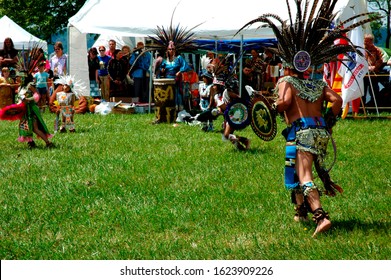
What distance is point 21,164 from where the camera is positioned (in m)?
9.39

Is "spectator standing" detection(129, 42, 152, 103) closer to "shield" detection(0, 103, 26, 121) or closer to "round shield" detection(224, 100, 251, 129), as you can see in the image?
"shield" detection(0, 103, 26, 121)

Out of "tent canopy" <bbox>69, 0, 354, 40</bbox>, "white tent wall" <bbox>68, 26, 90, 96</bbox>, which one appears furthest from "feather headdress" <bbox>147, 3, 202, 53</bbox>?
"white tent wall" <bbox>68, 26, 90, 96</bbox>

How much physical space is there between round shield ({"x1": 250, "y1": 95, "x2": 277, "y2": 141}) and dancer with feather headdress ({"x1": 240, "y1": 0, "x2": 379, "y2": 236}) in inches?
9.2

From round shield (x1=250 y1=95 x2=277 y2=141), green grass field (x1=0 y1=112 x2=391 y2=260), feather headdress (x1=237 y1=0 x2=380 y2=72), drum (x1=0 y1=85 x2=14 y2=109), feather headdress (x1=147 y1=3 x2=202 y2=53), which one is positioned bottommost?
drum (x1=0 y1=85 x2=14 y2=109)

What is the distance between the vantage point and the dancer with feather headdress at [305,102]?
594 centimetres

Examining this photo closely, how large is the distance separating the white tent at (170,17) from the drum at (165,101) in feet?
6.86

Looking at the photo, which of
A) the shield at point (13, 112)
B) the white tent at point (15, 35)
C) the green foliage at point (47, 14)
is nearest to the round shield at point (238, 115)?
the shield at point (13, 112)

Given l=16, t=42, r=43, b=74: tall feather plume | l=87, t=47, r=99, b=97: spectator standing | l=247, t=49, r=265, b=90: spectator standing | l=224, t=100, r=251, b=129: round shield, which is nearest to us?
l=224, t=100, r=251, b=129: round shield

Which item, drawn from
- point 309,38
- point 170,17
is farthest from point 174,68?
point 309,38

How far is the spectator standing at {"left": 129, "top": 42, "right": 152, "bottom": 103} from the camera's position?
1820cm

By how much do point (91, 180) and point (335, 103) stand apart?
324 centimetres

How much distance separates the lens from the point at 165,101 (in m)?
14.5

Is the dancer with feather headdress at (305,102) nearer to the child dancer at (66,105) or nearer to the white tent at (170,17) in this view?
the child dancer at (66,105)
